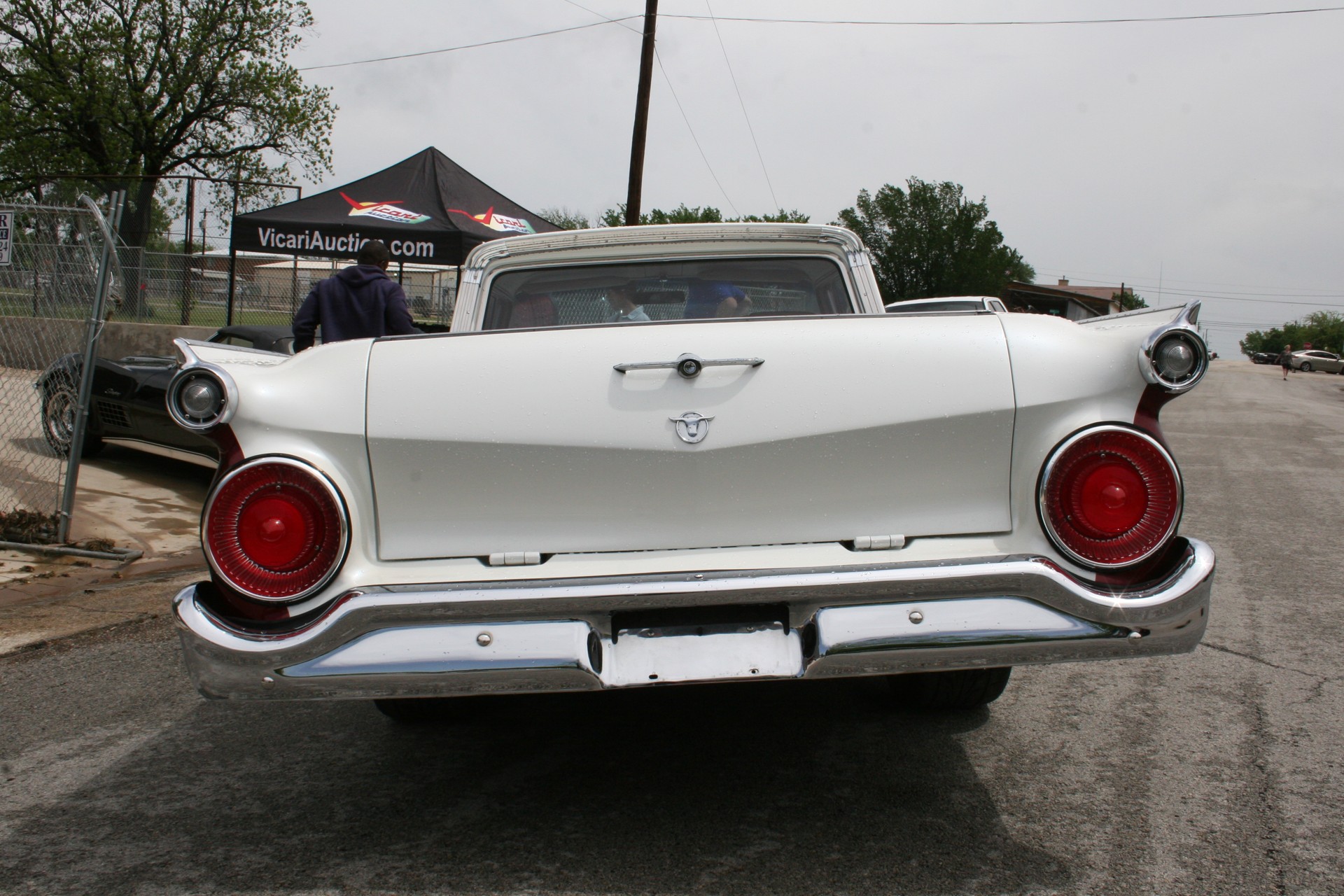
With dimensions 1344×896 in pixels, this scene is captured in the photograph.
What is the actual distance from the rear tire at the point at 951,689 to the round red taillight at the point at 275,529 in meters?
1.94

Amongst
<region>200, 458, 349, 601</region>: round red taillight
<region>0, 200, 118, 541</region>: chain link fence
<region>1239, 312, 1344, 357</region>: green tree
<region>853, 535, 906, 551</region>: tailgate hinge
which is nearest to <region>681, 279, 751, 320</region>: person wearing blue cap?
<region>853, 535, 906, 551</region>: tailgate hinge

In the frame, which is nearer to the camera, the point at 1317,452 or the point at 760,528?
the point at 760,528

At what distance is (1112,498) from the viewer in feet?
7.24

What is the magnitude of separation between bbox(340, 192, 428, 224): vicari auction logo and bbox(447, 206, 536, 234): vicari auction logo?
467 millimetres

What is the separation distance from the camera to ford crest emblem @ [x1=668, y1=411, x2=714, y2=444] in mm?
2240

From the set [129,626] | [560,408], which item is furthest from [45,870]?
[129,626]

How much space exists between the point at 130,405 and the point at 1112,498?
25.4 feet

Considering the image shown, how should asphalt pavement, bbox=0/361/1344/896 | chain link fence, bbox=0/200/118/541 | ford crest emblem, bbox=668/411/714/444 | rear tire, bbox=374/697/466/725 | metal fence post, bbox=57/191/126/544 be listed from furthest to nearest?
chain link fence, bbox=0/200/118/541, metal fence post, bbox=57/191/126/544, rear tire, bbox=374/697/466/725, asphalt pavement, bbox=0/361/1344/896, ford crest emblem, bbox=668/411/714/444

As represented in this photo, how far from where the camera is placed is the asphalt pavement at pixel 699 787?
2389mm

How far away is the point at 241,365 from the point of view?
2385 mm

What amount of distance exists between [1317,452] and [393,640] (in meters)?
12.6

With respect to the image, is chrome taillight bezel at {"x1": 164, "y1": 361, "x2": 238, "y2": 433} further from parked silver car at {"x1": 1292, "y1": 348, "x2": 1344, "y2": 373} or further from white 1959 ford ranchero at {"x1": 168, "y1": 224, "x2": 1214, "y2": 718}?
parked silver car at {"x1": 1292, "y1": 348, "x2": 1344, "y2": 373}

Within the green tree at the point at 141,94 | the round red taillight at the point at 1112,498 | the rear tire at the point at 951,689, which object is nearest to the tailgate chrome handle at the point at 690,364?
the round red taillight at the point at 1112,498

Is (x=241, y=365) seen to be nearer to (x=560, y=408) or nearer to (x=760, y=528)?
(x=560, y=408)
